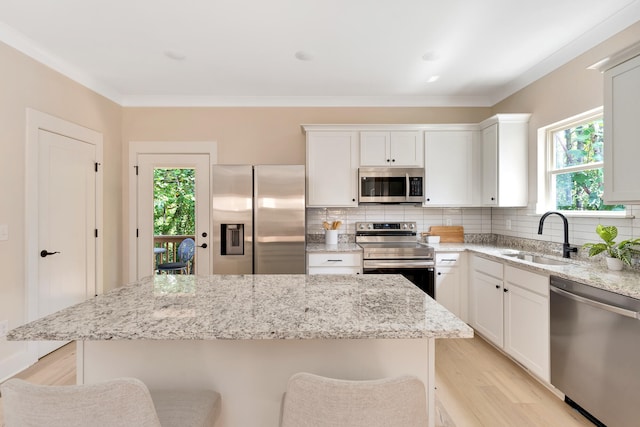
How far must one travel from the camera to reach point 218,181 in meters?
3.18

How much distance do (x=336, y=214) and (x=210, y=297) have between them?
2.58 m

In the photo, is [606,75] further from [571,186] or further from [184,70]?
[184,70]

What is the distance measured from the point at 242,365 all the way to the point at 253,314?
0.79 feet

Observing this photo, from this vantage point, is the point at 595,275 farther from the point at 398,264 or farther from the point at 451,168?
the point at 451,168

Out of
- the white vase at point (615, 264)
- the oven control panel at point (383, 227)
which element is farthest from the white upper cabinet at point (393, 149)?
the white vase at point (615, 264)

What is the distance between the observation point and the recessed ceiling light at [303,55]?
2.74 metres

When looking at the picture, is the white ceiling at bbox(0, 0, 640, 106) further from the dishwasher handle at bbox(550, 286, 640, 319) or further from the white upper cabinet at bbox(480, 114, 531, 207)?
the dishwasher handle at bbox(550, 286, 640, 319)

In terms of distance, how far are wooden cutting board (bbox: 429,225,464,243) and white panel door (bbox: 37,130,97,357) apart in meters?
3.80

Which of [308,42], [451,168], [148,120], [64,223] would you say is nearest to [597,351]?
[451,168]

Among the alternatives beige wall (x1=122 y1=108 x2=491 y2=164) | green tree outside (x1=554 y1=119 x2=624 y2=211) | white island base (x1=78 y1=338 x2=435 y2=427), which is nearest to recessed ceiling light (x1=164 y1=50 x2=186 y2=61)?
beige wall (x1=122 y1=108 x2=491 y2=164)

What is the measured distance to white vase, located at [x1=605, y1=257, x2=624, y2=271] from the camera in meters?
2.06

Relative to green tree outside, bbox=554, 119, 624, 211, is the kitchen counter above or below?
below

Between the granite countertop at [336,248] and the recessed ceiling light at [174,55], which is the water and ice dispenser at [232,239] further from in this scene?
the recessed ceiling light at [174,55]

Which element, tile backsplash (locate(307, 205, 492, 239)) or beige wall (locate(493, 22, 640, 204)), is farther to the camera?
tile backsplash (locate(307, 205, 492, 239))
